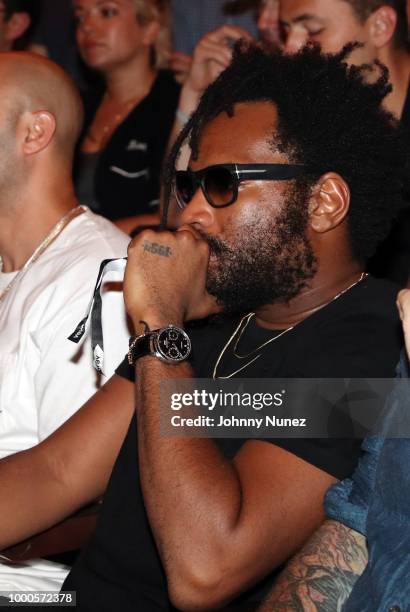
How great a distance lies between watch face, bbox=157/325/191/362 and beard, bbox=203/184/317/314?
24 cm

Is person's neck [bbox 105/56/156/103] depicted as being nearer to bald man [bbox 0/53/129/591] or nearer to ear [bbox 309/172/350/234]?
bald man [bbox 0/53/129/591]

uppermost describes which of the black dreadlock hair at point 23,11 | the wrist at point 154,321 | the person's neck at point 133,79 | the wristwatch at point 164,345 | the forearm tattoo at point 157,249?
the black dreadlock hair at point 23,11

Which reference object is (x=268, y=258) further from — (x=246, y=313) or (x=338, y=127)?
(x=338, y=127)

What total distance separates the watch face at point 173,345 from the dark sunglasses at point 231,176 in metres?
0.38

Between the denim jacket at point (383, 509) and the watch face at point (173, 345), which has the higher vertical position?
the watch face at point (173, 345)

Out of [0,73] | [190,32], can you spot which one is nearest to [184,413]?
[0,73]

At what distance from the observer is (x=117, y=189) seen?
4352mm

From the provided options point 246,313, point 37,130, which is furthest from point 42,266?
point 246,313

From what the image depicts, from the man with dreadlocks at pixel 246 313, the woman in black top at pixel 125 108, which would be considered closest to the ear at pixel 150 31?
the woman in black top at pixel 125 108

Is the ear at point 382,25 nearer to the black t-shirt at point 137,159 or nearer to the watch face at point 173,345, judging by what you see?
the black t-shirt at point 137,159

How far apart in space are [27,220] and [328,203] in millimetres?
1179

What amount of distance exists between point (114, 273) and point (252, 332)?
0.55 meters

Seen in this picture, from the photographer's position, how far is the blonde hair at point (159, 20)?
4.71 m

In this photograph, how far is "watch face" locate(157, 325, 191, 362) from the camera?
1.91m
